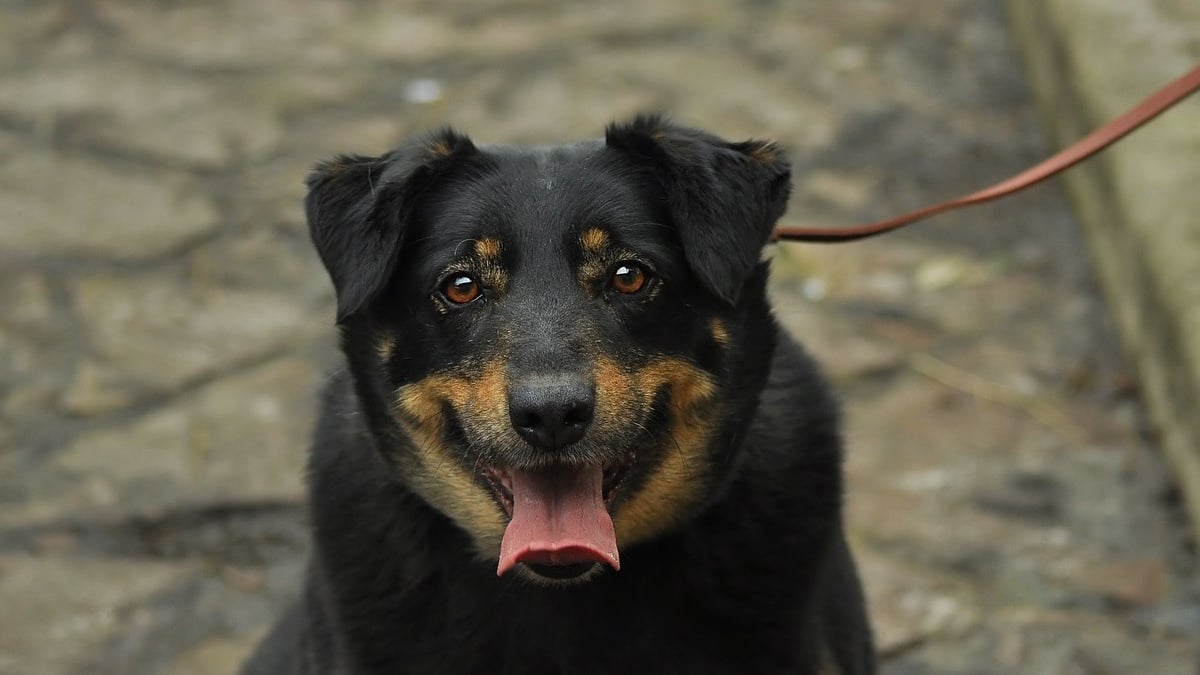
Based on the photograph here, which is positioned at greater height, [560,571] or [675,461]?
[675,461]

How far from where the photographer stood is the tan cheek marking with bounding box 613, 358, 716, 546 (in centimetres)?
354

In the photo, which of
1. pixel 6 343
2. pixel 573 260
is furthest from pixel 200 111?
pixel 573 260

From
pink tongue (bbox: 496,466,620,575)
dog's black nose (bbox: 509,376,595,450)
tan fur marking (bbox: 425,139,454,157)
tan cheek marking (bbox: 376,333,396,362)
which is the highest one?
tan fur marking (bbox: 425,139,454,157)

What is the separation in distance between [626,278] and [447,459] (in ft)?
1.89

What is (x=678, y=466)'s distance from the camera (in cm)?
358

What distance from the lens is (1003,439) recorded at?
562cm

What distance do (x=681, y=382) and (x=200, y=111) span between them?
16.2 feet

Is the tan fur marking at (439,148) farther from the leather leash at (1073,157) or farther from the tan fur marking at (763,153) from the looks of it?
the leather leash at (1073,157)

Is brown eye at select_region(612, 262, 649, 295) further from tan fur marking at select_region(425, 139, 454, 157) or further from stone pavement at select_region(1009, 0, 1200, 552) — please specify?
stone pavement at select_region(1009, 0, 1200, 552)

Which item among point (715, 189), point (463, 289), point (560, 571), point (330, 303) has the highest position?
point (715, 189)

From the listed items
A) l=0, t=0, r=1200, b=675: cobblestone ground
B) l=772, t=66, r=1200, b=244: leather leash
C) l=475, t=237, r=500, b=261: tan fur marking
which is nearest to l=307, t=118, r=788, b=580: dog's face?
l=475, t=237, r=500, b=261: tan fur marking

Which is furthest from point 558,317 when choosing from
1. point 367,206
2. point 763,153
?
point 763,153

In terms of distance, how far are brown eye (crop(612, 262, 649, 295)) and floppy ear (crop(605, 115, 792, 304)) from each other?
12 cm

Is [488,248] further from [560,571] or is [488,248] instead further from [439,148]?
[560,571]
